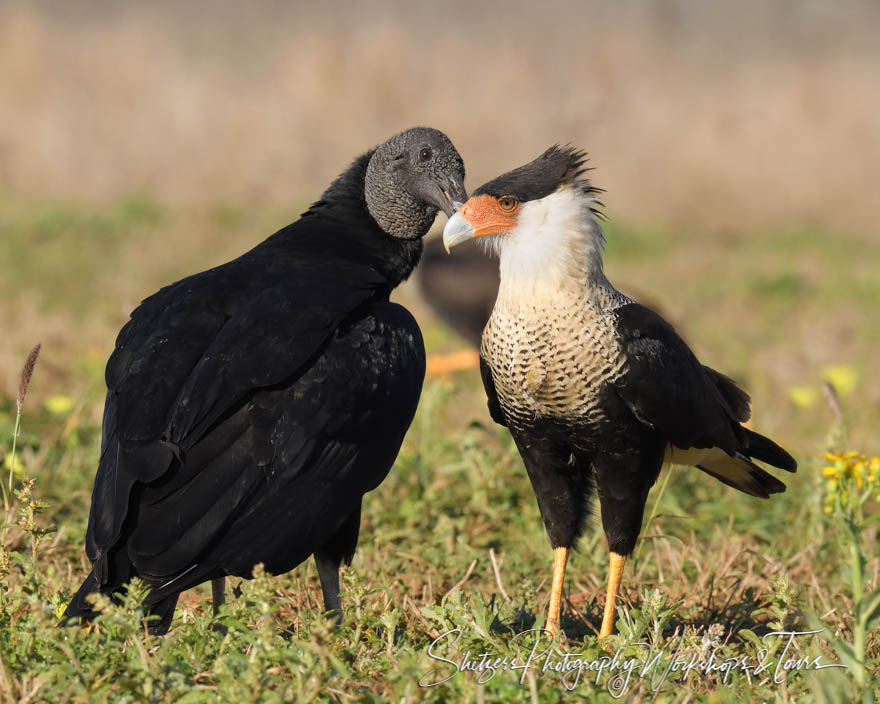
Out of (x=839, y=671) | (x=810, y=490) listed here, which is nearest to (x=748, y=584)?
(x=810, y=490)

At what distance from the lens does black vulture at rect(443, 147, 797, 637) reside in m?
2.97

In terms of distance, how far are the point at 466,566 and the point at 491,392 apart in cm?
85

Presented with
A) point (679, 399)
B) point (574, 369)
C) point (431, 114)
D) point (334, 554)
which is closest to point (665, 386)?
point (679, 399)

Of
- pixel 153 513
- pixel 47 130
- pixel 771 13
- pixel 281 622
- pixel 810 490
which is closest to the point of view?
pixel 153 513

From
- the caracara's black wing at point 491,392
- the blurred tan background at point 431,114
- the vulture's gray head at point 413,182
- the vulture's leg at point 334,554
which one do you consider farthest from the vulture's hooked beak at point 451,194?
the blurred tan background at point 431,114

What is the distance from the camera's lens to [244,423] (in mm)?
2859

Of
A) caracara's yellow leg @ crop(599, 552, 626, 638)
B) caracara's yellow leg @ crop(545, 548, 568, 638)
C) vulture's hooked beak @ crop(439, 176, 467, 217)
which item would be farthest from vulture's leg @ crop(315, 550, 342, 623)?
vulture's hooked beak @ crop(439, 176, 467, 217)

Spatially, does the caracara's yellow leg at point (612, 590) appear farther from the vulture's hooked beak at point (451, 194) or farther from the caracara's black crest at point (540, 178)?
the vulture's hooked beak at point (451, 194)

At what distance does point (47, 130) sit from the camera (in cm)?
1245

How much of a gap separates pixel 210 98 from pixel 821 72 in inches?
310

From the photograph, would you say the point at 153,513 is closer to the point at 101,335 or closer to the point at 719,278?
the point at 101,335

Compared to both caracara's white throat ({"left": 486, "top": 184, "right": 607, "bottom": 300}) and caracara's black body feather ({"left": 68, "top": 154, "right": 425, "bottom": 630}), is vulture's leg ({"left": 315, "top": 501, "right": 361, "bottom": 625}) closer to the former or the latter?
caracara's black body feather ({"left": 68, "top": 154, "right": 425, "bottom": 630})

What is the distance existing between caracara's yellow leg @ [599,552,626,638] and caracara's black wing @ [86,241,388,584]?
105cm

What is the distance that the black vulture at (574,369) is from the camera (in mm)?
2967
